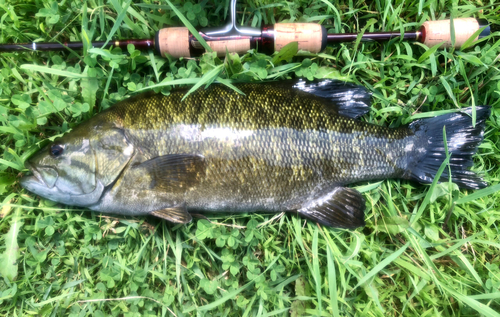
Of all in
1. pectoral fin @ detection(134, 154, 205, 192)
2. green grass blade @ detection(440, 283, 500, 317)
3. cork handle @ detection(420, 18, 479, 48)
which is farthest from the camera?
cork handle @ detection(420, 18, 479, 48)

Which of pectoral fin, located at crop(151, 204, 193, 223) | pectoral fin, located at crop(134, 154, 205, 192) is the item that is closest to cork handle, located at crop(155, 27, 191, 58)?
pectoral fin, located at crop(134, 154, 205, 192)

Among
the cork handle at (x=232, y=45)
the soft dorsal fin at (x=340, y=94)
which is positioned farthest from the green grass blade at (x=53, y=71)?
the soft dorsal fin at (x=340, y=94)

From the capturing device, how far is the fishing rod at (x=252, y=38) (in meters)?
2.19

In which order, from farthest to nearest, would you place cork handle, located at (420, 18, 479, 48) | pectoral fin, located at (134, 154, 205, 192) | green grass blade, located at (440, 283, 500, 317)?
cork handle, located at (420, 18, 479, 48)
green grass blade, located at (440, 283, 500, 317)
pectoral fin, located at (134, 154, 205, 192)

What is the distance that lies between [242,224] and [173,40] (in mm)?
1510

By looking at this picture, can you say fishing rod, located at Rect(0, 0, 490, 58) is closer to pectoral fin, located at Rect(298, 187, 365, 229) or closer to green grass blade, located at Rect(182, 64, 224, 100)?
green grass blade, located at Rect(182, 64, 224, 100)

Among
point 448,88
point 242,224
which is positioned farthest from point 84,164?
point 448,88

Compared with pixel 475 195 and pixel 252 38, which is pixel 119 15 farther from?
pixel 475 195

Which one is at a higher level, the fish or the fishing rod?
the fishing rod

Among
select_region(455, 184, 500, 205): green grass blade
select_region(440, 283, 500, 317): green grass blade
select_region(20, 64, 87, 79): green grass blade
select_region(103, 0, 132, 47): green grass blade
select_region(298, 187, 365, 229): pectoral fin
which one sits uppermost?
select_region(103, 0, 132, 47): green grass blade

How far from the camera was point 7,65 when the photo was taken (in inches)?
93.3

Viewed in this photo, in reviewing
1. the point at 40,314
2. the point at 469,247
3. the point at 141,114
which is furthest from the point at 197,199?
the point at 469,247

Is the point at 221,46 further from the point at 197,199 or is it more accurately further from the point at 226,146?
the point at 197,199

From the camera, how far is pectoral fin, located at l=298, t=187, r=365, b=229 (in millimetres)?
2332
